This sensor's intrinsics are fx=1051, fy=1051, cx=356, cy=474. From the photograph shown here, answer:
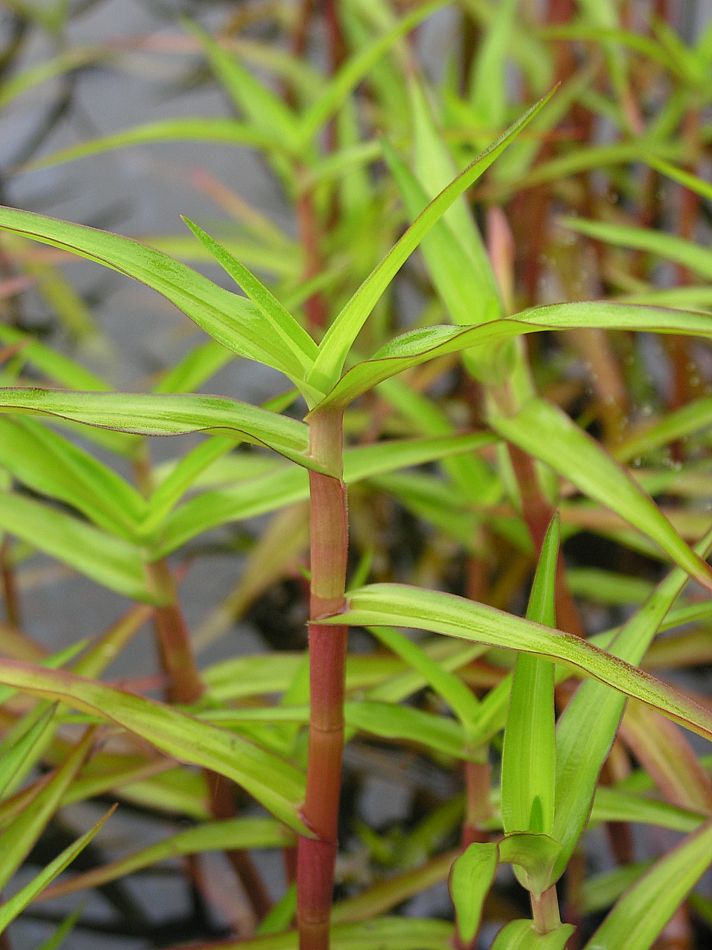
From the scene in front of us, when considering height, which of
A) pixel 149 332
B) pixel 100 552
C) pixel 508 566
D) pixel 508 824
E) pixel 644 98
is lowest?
pixel 508 824

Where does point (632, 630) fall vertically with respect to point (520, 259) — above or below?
below

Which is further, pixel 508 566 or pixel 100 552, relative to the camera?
pixel 508 566

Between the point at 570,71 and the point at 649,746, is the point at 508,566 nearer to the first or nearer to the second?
the point at 649,746

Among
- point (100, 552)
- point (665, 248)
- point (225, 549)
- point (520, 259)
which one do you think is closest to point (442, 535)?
point (225, 549)

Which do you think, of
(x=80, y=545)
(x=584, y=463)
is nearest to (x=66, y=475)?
(x=80, y=545)

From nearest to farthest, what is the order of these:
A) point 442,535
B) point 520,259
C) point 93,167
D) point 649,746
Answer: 1. point 649,746
2. point 442,535
3. point 520,259
4. point 93,167

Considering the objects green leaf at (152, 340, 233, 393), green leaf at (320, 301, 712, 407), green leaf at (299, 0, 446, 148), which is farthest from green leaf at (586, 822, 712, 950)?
green leaf at (299, 0, 446, 148)

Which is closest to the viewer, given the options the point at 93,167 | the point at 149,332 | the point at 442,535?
the point at 442,535
